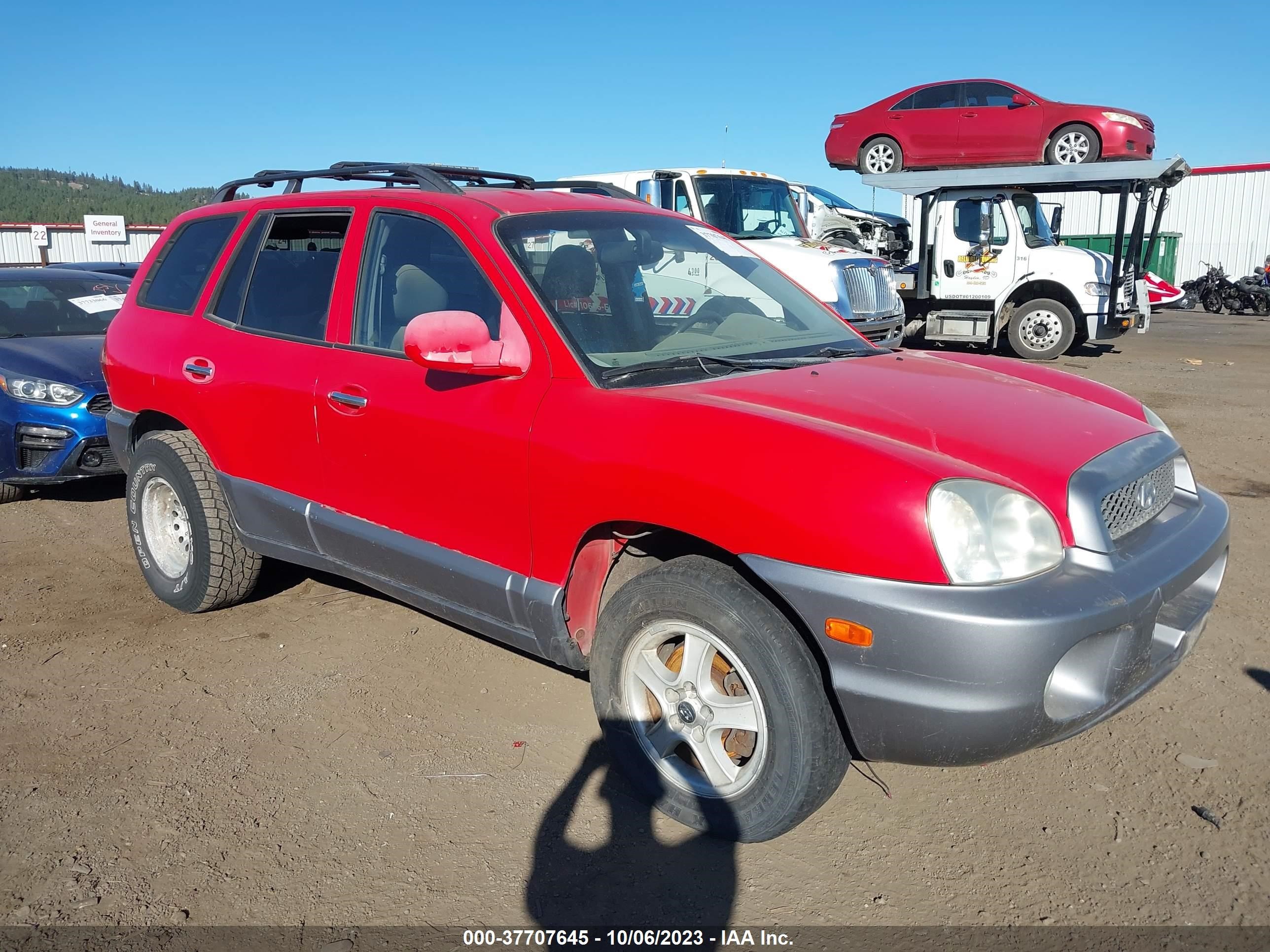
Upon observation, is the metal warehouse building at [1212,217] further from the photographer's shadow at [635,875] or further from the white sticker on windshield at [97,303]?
the photographer's shadow at [635,875]

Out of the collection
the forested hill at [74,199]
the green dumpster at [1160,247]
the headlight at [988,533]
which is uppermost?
the forested hill at [74,199]

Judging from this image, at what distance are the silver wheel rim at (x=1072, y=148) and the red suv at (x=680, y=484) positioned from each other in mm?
12502

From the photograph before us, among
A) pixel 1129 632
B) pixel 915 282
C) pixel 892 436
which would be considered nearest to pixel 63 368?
pixel 892 436

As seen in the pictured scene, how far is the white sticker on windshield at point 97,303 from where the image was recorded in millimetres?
7648

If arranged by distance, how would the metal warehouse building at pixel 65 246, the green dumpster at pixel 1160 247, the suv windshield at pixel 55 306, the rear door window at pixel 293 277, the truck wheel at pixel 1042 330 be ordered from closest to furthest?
the rear door window at pixel 293 277
the suv windshield at pixel 55 306
the truck wheel at pixel 1042 330
the green dumpster at pixel 1160 247
the metal warehouse building at pixel 65 246

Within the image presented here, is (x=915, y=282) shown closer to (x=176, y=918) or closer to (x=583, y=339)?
(x=583, y=339)

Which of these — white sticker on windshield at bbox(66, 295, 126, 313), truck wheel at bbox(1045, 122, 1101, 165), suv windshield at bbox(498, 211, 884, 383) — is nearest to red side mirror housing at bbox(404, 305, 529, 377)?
suv windshield at bbox(498, 211, 884, 383)

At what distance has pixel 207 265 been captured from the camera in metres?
4.42

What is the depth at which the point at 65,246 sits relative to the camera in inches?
1732

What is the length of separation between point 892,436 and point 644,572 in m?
0.82

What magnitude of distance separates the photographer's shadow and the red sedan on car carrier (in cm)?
1352

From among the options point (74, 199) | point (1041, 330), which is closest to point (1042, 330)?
point (1041, 330)

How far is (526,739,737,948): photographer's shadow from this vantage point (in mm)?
2508

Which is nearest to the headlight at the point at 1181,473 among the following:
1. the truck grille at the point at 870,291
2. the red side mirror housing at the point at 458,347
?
the red side mirror housing at the point at 458,347
